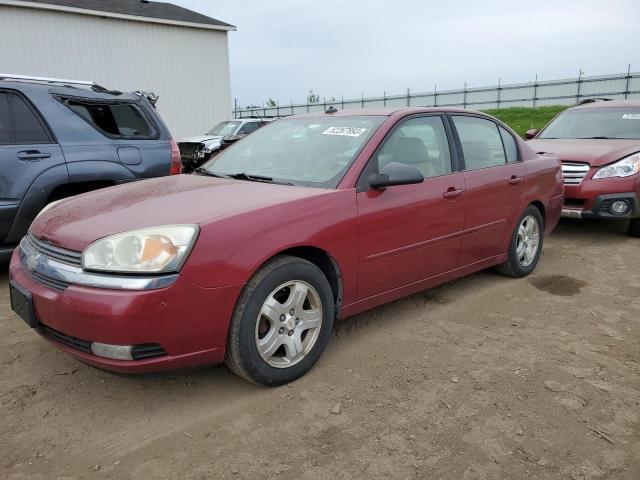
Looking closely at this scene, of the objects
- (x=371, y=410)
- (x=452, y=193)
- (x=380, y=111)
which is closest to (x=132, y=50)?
(x=380, y=111)

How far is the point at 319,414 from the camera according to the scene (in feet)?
8.89

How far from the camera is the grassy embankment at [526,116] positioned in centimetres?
2323

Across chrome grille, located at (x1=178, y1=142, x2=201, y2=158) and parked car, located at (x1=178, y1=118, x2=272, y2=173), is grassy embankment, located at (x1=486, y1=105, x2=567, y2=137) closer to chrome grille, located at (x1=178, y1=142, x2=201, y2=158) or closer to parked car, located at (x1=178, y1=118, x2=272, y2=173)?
parked car, located at (x1=178, y1=118, x2=272, y2=173)

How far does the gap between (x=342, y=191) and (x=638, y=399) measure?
2.00 metres

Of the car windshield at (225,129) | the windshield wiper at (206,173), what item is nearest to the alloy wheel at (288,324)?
the windshield wiper at (206,173)

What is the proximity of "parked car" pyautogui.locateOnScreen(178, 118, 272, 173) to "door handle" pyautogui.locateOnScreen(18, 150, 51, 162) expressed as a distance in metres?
7.36

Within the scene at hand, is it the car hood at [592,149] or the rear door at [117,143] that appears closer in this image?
the rear door at [117,143]

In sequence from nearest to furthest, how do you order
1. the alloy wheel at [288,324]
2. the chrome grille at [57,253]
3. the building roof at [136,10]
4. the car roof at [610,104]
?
1. the chrome grille at [57,253]
2. the alloy wheel at [288,324]
3. the car roof at [610,104]
4. the building roof at [136,10]

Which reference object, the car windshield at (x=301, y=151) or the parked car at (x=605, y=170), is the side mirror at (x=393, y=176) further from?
the parked car at (x=605, y=170)

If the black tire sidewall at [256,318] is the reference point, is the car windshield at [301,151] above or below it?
above

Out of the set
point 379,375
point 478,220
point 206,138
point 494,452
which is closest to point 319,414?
point 379,375

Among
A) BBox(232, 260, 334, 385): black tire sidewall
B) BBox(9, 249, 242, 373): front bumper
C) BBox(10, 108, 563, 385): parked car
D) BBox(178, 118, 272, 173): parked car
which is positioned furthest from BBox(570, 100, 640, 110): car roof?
BBox(9, 249, 242, 373): front bumper

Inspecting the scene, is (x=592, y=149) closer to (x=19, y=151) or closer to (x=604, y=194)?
(x=604, y=194)

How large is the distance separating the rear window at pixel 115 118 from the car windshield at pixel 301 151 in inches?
61.4
